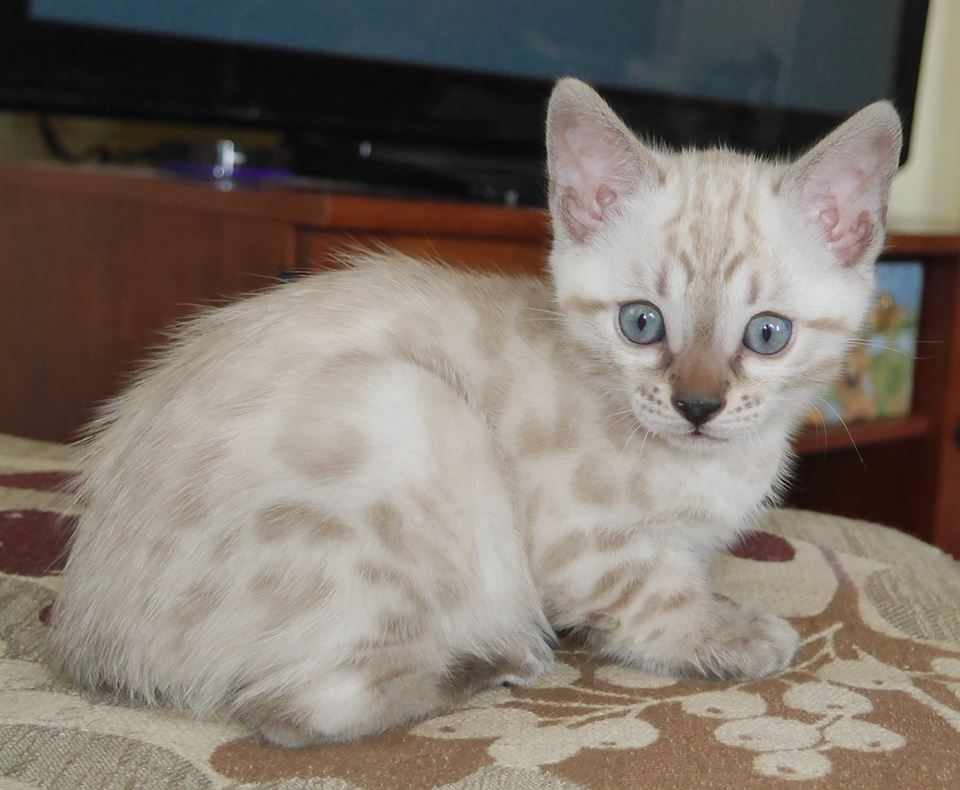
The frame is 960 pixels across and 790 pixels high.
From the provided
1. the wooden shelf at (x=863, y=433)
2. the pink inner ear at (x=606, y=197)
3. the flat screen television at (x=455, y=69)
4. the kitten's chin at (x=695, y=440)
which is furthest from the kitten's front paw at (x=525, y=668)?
the wooden shelf at (x=863, y=433)

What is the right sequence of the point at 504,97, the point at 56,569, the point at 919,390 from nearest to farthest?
the point at 56,569 → the point at 504,97 → the point at 919,390

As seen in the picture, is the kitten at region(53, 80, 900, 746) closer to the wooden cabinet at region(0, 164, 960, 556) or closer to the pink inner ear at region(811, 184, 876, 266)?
the pink inner ear at region(811, 184, 876, 266)

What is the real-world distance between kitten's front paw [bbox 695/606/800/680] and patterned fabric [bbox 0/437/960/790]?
0.02 m

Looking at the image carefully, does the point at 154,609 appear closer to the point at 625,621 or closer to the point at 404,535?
the point at 404,535

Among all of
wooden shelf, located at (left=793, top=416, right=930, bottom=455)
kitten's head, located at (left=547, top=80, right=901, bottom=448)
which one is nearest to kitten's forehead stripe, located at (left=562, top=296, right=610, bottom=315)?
kitten's head, located at (left=547, top=80, right=901, bottom=448)

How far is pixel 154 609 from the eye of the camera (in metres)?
1.00

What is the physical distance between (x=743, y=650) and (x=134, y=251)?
3.43ft

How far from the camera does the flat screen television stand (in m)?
1.77

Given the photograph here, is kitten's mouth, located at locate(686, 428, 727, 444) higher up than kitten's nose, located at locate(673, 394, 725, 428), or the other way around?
kitten's nose, located at locate(673, 394, 725, 428)

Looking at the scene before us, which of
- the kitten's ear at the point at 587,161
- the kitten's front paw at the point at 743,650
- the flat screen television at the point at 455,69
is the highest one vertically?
the flat screen television at the point at 455,69

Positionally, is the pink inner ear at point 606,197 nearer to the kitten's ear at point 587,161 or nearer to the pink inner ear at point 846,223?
the kitten's ear at point 587,161

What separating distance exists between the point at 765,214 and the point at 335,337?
17.7 inches

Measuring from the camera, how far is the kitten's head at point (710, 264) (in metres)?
1.09

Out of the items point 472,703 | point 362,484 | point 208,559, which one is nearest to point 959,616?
point 472,703
